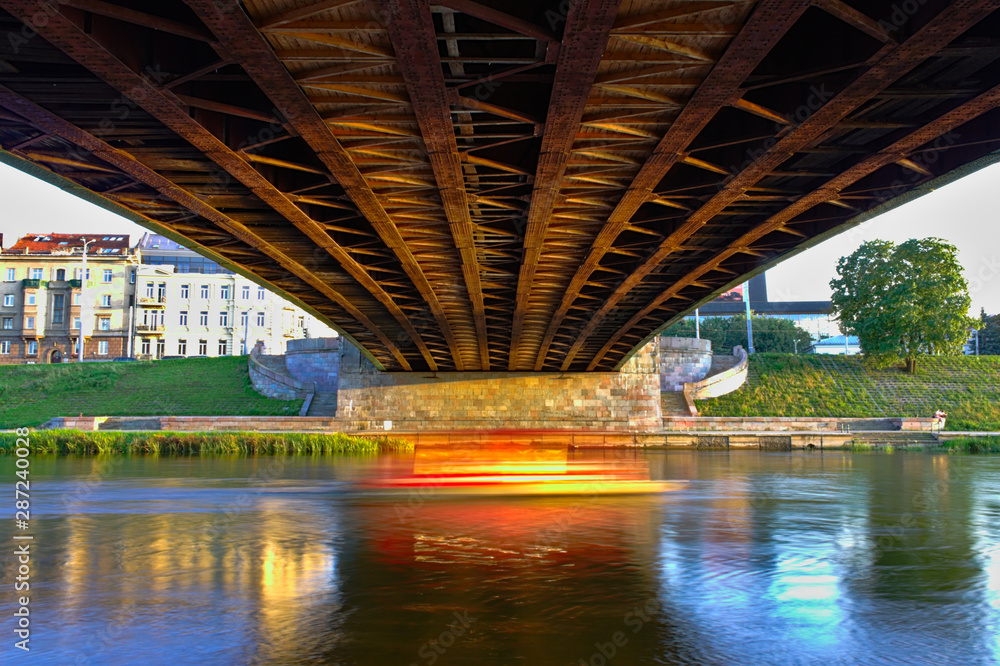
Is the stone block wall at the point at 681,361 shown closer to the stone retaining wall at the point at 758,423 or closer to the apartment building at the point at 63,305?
the stone retaining wall at the point at 758,423

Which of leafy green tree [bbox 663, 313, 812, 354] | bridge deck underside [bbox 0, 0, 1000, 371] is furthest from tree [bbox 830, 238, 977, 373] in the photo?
bridge deck underside [bbox 0, 0, 1000, 371]

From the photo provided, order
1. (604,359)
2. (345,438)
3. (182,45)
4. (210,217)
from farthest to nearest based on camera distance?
(604,359), (345,438), (210,217), (182,45)

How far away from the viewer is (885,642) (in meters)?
10.1

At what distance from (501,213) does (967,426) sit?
47.1m

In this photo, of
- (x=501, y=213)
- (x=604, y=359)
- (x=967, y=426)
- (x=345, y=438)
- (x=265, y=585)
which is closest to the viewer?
(x=265, y=585)

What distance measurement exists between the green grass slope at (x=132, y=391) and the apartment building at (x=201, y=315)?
18.9m

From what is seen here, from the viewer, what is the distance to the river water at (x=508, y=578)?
9.81 meters

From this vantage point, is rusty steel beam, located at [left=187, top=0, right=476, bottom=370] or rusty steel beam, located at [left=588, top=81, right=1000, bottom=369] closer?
A: rusty steel beam, located at [left=187, top=0, right=476, bottom=370]

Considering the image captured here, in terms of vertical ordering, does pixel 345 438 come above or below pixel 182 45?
below

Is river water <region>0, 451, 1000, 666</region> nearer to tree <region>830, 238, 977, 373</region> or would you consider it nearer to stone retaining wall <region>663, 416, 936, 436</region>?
stone retaining wall <region>663, 416, 936, 436</region>

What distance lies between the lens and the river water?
9812 millimetres

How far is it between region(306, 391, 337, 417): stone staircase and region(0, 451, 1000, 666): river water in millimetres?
31242

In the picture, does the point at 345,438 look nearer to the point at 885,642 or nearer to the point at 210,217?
the point at 210,217

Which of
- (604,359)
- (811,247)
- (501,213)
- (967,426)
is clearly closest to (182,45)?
(501,213)
